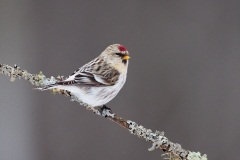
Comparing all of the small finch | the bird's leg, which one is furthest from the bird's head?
the bird's leg

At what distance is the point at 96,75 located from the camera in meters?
1.52

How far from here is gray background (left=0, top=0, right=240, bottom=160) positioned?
104 inches

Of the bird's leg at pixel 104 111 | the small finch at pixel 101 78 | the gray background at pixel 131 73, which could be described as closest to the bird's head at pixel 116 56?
the small finch at pixel 101 78

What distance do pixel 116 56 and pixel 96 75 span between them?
8cm

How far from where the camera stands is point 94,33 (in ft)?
8.54

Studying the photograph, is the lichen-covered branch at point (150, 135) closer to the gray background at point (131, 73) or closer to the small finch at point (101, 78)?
the small finch at point (101, 78)

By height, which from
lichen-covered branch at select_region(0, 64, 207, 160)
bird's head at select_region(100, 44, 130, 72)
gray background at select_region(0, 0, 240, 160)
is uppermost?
gray background at select_region(0, 0, 240, 160)

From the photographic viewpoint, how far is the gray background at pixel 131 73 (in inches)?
104

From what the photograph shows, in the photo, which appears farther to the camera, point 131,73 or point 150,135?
point 131,73

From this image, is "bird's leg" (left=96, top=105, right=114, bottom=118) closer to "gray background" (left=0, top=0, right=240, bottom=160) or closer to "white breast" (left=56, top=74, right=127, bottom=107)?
"white breast" (left=56, top=74, right=127, bottom=107)

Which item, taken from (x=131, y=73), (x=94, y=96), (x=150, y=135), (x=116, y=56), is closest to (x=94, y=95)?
(x=94, y=96)

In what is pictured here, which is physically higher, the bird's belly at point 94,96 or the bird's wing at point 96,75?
the bird's wing at point 96,75

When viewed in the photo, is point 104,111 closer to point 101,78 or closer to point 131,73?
point 101,78

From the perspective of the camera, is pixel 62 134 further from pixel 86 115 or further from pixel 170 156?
pixel 170 156
